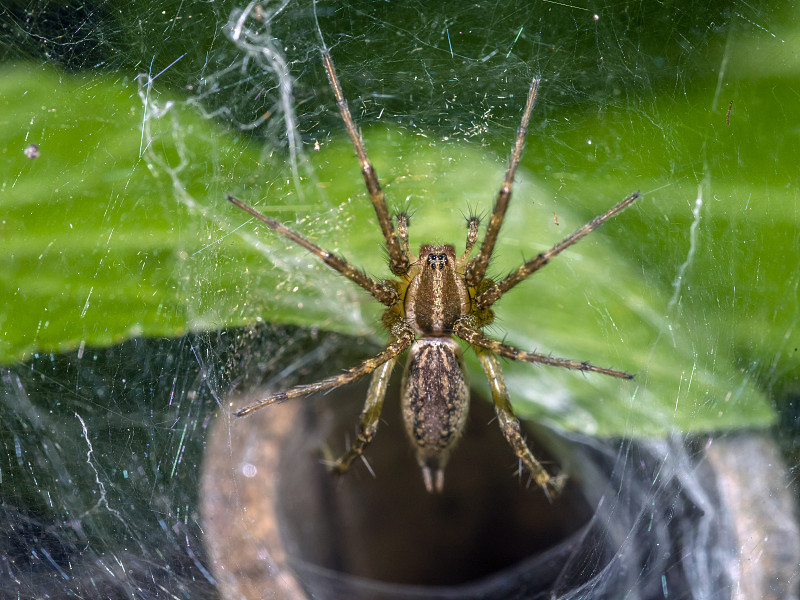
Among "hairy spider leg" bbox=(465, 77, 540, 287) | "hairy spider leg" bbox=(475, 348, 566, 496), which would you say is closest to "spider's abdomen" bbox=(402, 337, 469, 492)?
"hairy spider leg" bbox=(475, 348, 566, 496)

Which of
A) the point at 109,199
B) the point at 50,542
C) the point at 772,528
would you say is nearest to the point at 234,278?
the point at 109,199

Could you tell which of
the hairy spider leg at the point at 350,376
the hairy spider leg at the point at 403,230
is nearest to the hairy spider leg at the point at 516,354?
the hairy spider leg at the point at 350,376

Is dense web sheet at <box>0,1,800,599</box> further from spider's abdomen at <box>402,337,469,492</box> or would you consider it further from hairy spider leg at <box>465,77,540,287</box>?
spider's abdomen at <box>402,337,469,492</box>

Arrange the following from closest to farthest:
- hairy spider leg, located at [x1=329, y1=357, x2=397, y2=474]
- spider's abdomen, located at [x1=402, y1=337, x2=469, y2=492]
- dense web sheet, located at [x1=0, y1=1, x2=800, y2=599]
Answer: dense web sheet, located at [x1=0, y1=1, x2=800, y2=599] → spider's abdomen, located at [x1=402, y1=337, x2=469, y2=492] → hairy spider leg, located at [x1=329, y1=357, x2=397, y2=474]

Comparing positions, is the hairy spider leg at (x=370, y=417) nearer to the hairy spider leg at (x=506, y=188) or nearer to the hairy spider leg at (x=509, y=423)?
the hairy spider leg at (x=509, y=423)

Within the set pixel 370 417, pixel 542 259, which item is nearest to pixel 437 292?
pixel 542 259

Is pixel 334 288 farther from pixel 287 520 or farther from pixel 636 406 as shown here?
pixel 636 406
